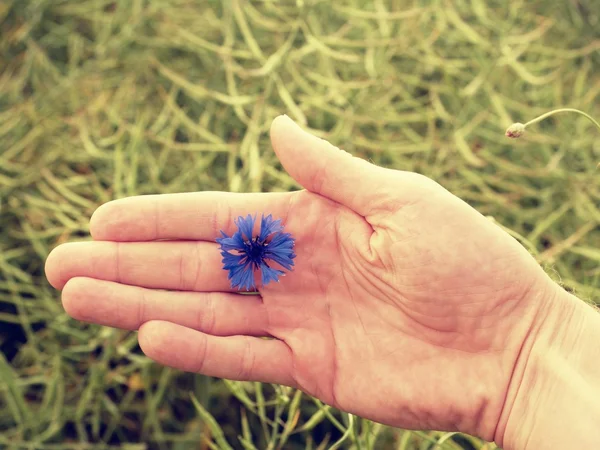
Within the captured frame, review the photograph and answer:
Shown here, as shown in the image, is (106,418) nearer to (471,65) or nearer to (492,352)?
(492,352)

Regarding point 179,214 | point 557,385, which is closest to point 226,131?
point 179,214

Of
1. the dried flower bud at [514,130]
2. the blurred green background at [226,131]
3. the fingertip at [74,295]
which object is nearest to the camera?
the dried flower bud at [514,130]

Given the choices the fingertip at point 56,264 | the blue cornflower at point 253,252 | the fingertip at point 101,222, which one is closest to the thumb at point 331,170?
the blue cornflower at point 253,252

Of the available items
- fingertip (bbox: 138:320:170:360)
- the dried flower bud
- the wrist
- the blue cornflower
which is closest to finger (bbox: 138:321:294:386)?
fingertip (bbox: 138:320:170:360)

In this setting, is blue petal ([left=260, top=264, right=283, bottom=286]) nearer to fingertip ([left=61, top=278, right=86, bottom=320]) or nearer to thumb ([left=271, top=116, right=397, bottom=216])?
thumb ([left=271, top=116, right=397, bottom=216])

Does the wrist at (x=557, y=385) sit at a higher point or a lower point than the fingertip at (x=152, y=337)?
higher

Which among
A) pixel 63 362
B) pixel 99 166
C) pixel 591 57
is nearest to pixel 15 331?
pixel 63 362

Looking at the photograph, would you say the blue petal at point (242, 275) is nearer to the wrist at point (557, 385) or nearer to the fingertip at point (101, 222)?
the fingertip at point (101, 222)
